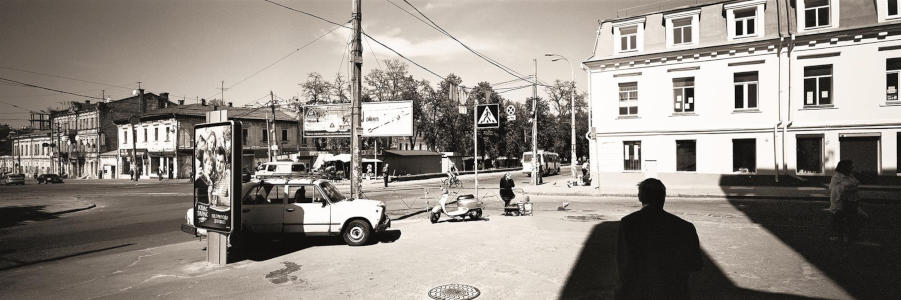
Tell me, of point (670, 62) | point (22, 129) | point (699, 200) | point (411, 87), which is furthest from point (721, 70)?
point (22, 129)

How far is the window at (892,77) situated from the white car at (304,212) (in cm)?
2359

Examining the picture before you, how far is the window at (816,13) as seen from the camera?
20.9 m

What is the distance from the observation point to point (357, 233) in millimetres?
9961

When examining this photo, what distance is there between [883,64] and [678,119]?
837 centimetres

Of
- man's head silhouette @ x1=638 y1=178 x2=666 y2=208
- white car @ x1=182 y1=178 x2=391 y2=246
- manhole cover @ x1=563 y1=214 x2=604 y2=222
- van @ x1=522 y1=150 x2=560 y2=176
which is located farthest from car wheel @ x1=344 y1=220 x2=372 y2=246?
van @ x1=522 y1=150 x2=560 y2=176

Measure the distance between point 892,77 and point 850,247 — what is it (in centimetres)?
1771

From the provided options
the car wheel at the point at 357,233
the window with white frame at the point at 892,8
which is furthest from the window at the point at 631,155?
the car wheel at the point at 357,233

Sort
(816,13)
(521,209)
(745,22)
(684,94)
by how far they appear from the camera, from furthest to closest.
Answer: (684,94), (745,22), (816,13), (521,209)

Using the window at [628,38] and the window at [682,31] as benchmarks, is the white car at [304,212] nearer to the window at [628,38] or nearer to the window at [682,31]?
the window at [628,38]

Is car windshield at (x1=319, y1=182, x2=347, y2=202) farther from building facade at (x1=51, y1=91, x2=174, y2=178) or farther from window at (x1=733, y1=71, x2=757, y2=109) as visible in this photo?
building facade at (x1=51, y1=91, x2=174, y2=178)

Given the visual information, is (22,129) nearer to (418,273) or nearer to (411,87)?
(411,87)

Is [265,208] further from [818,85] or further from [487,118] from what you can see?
[818,85]

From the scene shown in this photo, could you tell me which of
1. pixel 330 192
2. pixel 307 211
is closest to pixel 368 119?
pixel 330 192

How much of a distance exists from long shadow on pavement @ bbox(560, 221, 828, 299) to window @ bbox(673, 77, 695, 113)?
18079mm
